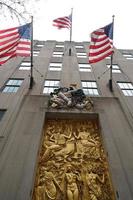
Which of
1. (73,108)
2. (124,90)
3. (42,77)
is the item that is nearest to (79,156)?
(73,108)

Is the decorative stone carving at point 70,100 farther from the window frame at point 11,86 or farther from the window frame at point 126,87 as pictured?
the window frame at point 126,87

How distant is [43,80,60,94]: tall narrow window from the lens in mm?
21034

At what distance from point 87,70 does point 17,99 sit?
931 cm

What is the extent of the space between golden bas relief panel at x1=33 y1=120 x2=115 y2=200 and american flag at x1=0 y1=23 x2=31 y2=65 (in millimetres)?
4781

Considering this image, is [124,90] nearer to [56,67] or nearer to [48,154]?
[56,67]

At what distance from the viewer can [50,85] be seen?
22.0 meters

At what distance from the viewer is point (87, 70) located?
26.0 metres

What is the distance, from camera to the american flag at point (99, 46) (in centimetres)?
1792

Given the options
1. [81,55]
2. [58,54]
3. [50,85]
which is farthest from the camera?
[81,55]

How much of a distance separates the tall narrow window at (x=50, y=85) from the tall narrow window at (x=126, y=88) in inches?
206

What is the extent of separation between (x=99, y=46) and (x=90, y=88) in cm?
448

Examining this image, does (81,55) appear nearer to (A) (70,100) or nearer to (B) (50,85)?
(B) (50,85)

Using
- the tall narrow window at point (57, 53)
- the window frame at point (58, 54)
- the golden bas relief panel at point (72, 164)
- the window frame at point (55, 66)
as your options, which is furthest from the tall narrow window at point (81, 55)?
the golden bas relief panel at point (72, 164)

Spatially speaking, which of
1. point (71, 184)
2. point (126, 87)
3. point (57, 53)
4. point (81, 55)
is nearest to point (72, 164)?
point (71, 184)
